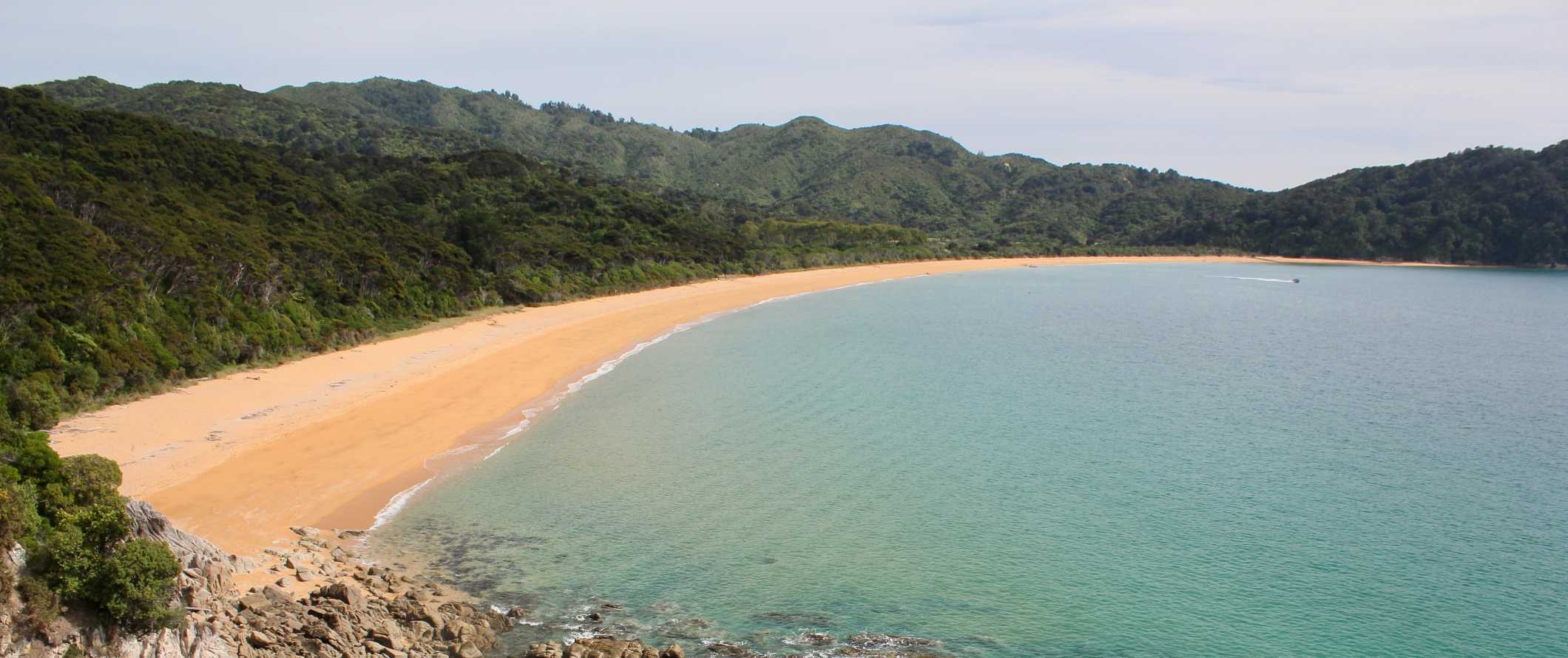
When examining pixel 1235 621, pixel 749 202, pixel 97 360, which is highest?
pixel 749 202

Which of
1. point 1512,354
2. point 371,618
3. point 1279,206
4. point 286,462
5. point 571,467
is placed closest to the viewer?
point 371,618

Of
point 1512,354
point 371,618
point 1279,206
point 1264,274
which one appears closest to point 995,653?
point 371,618

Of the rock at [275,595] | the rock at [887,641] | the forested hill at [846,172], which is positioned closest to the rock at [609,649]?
the rock at [887,641]

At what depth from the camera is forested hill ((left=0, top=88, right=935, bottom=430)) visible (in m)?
18.7

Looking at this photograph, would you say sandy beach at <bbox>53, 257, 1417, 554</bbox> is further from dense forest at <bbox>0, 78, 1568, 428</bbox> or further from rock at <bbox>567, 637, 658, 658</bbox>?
rock at <bbox>567, 637, 658, 658</bbox>

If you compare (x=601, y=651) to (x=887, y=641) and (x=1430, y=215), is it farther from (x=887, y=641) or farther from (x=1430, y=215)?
(x=1430, y=215)

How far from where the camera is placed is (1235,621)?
445 inches

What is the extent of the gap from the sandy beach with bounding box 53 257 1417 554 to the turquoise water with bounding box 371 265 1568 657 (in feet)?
4.07

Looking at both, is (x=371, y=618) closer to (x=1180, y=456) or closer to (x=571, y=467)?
(x=571, y=467)

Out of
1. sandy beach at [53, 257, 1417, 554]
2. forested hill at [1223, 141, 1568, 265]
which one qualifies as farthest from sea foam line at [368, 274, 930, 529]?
forested hill at [1223, 141, 1568, 265]

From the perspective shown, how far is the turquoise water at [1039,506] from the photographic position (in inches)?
447

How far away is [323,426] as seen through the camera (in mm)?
18766

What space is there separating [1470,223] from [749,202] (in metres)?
73.3

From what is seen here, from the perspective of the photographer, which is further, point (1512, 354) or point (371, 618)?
point (1512, 354)
